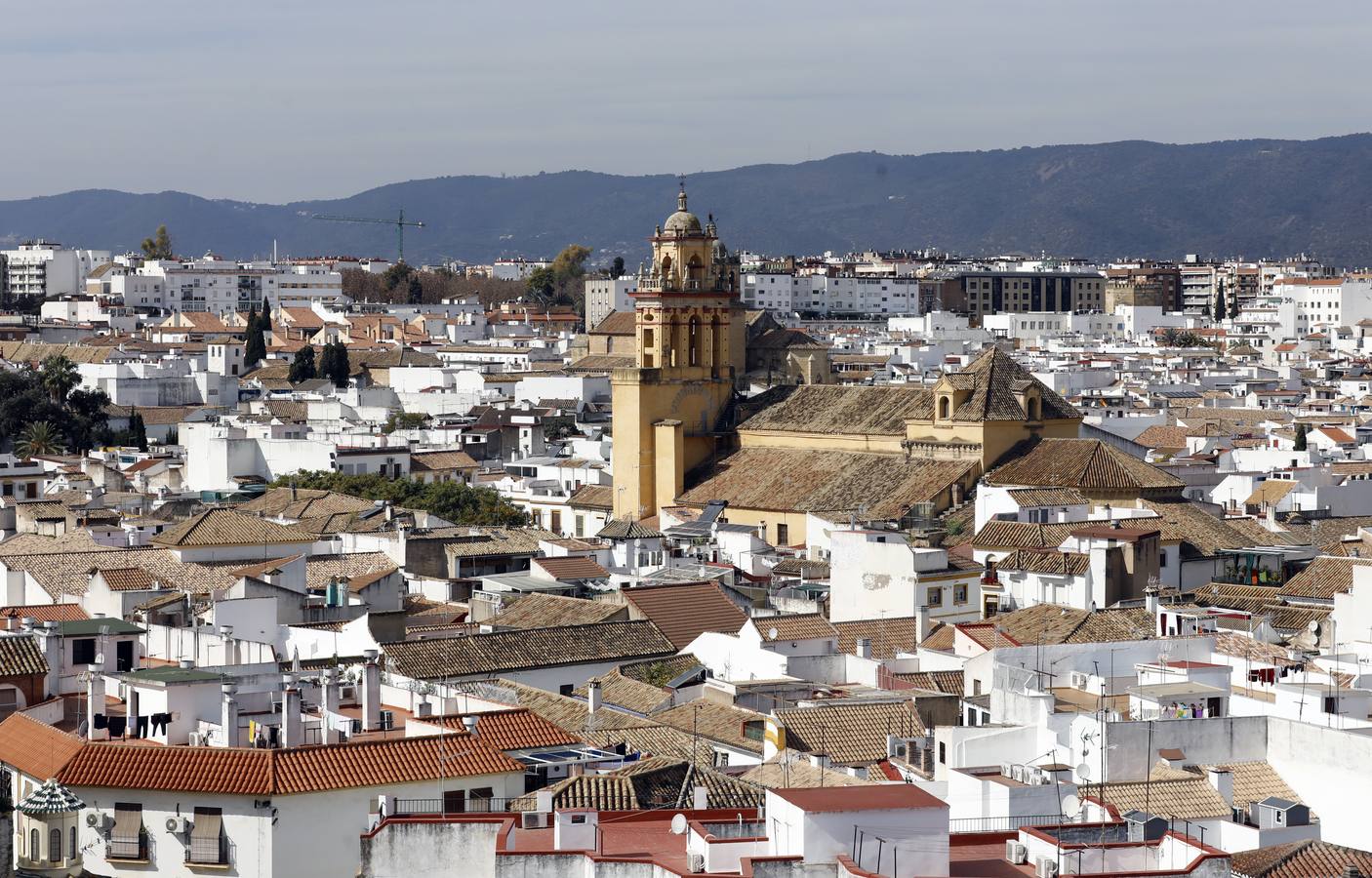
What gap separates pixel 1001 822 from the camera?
639 inches

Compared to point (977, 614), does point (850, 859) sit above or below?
above

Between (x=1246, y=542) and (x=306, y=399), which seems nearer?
(x=1246, y=542)

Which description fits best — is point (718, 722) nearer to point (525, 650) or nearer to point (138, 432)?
point (525, 650)

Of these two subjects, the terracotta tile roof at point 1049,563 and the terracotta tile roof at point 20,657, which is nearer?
the terracotta tile roof at point 20,657

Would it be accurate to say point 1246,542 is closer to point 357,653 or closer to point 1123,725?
point 357,653

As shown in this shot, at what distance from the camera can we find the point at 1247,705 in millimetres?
20078

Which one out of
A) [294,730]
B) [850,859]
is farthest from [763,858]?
[294,730]

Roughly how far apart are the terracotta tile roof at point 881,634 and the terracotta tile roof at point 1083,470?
12.3 meters

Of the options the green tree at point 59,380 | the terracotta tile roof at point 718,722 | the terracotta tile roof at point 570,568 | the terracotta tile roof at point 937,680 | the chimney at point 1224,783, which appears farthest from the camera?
the green tree at point 59,380

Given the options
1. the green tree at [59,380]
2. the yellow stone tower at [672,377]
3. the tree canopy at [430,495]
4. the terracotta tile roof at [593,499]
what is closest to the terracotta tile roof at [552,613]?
the tree canopy at [430,495]

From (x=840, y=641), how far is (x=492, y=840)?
44.5 ft

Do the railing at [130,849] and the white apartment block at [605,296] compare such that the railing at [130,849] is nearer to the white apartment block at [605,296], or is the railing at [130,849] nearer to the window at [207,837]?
the window at [207,837]

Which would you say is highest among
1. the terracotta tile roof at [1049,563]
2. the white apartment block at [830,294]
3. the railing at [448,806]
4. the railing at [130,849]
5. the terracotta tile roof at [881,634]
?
the railing at [448,806]

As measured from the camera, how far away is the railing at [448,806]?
16.4m
